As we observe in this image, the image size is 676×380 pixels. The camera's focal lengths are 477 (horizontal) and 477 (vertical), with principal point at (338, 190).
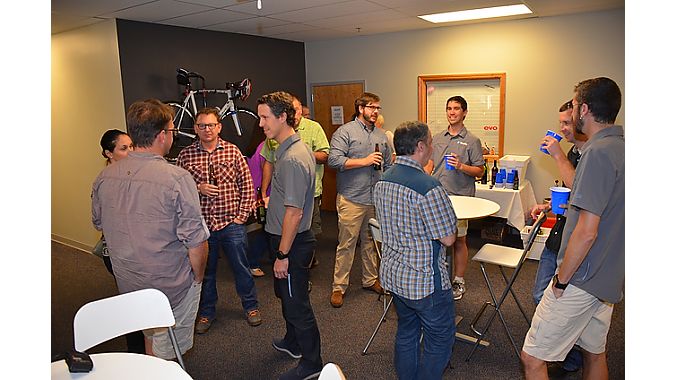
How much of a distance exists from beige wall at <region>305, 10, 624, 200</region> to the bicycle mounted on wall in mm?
1892

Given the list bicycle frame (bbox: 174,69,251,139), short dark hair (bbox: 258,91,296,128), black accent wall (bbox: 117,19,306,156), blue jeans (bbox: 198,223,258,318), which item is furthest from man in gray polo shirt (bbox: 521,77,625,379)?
black accent wall (bbox: 117,19,306,156)

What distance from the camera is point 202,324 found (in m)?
3.60

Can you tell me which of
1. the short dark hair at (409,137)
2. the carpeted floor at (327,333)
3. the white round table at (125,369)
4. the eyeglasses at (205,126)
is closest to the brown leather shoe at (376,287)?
the carpeted floor at (327,333)

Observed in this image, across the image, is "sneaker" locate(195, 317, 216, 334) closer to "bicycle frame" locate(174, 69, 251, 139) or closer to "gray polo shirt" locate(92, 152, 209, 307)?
"gray polo shirt" locate(92, 152, 209, 307)

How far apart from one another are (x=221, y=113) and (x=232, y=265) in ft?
8.02

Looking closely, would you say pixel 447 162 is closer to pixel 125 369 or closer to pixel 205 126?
pixel 205 126

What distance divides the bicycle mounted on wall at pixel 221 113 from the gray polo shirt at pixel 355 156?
1.34 metres

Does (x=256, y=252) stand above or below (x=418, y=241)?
below

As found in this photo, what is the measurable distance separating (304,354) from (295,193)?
3.27 ft

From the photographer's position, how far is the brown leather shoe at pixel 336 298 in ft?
12.8

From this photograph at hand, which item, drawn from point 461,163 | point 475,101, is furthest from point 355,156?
point 475,101

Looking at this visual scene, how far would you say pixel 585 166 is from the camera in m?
1.95
